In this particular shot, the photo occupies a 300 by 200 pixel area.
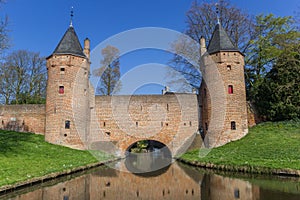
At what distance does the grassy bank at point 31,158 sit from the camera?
28.5 ft

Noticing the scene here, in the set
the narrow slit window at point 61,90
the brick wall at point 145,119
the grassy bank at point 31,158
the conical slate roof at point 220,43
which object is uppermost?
the conical slate roof at point 220,43

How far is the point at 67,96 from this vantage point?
53.6 feet

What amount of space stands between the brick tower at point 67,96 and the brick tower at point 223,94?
8288mm

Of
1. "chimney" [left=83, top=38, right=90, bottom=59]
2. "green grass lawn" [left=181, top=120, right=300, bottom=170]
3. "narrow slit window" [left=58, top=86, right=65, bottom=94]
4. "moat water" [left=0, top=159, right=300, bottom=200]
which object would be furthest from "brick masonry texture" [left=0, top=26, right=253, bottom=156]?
"moat water" [left=0, top=159, right=300, bottom=200]

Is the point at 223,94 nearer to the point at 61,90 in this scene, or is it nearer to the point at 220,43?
the point at 220,43

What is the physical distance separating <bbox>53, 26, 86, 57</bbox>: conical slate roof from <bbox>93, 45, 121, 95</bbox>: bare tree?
20.0 feet

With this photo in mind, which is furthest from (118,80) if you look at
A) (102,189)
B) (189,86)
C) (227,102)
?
(102,189)

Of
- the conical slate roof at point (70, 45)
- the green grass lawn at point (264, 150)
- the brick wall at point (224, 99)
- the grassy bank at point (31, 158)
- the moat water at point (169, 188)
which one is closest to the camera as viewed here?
the moat water at point (169, 188)

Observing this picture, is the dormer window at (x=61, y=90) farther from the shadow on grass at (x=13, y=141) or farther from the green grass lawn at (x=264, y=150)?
the green grass lawn at (x=264, y=150)

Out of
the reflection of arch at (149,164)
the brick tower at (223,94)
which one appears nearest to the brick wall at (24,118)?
the reflection of arch at (149,164)

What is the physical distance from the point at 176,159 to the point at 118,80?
10624mm

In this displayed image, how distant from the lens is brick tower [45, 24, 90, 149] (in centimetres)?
1598

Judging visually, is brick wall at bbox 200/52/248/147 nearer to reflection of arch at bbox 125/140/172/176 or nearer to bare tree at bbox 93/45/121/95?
reflection of arch at bbox 125/140/172/176

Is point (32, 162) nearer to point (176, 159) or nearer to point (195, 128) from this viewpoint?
point (176, 159)
